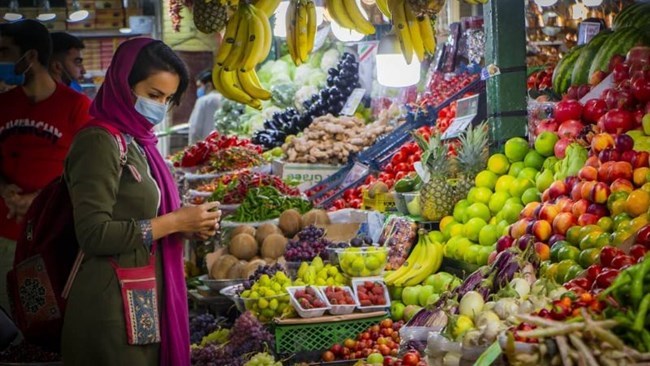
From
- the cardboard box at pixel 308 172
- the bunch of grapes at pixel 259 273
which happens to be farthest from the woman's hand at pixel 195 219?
the cardboard box at pixel 308 172

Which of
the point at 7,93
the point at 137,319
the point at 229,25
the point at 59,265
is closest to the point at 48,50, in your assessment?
the point at 7,93

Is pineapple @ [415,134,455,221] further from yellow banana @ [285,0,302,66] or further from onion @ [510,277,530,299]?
onion @ [510,277,530,299]

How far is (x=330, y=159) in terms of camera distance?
9.27 meters

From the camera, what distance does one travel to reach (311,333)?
17.7 ft

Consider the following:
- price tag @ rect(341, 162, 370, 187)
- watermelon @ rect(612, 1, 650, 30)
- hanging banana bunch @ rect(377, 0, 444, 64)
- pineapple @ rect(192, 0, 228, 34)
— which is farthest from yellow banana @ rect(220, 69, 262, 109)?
price tag @ rect(341, 162, 370, 187)

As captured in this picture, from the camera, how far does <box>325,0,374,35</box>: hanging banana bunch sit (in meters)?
5.20

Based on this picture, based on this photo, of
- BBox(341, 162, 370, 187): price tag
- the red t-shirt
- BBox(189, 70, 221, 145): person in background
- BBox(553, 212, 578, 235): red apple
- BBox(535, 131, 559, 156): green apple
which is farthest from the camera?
BBox(189, 70, 221, 145): person in background

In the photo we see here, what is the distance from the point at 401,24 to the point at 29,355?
2.50 metres

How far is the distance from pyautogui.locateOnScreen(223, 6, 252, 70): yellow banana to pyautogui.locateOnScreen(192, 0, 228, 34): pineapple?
0.20m

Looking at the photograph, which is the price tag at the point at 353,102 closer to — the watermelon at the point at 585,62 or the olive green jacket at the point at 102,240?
the watermelon at the point at 585,62

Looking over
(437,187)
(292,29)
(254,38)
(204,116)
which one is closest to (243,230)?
(437,187)

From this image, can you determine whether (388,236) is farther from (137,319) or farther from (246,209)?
(137,319)

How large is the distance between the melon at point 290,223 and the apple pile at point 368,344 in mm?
1652

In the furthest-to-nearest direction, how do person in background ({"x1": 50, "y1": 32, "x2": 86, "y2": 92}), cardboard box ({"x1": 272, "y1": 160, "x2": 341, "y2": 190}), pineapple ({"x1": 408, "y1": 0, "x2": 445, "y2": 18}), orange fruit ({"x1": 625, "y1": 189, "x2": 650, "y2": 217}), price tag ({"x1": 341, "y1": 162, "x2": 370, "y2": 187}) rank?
cardboard box ({"x1": 272, "y1": 160, "x2": 341, "y2": 190}) < price tag ({"x1": 341, "y1": 162, "x2": 370, "y2": 187}) < person in background ({"x1": 50, "y1": 32, "x2": 86, "y2": 92}) < pineapple ({"x1": 408, "y1": 0, "x2": 445, "y2": 18}) < orange fruit ({"x1": 625, "y1": 189, "x2": 650, "y2": 217})
